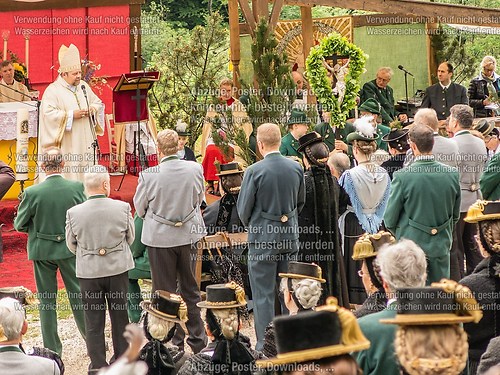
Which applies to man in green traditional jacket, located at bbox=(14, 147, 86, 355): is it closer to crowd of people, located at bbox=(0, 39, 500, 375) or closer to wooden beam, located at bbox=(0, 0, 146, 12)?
crowd of people, located at bbox=(0, 39, 500, 375)

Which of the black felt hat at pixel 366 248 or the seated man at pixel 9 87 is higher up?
the seated man at pixel 9 87

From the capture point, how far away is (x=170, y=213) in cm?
931

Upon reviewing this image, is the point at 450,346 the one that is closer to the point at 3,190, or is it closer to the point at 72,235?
the point at 72,235

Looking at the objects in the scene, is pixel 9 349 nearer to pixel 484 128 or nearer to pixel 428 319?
pixel 428 319

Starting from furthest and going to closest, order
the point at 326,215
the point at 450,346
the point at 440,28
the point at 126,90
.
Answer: the point at 440,28, the point at 126,90, the point at 326,215, the point at 450,346

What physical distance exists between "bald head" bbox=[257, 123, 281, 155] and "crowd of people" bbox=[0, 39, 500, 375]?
1 cm

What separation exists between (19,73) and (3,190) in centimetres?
505

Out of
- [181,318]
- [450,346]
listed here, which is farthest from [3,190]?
[450,346]

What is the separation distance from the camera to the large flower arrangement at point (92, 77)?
16.0 metres

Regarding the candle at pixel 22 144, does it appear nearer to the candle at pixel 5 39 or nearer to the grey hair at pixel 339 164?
the candle at pixel 5 39

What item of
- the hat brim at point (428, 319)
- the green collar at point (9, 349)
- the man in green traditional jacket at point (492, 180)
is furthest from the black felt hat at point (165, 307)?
the man in green traditional jacket at point (492, 180)

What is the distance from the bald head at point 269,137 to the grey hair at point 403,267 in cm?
393

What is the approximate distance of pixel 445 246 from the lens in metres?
8.69

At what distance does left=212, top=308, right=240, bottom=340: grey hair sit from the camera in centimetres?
640
